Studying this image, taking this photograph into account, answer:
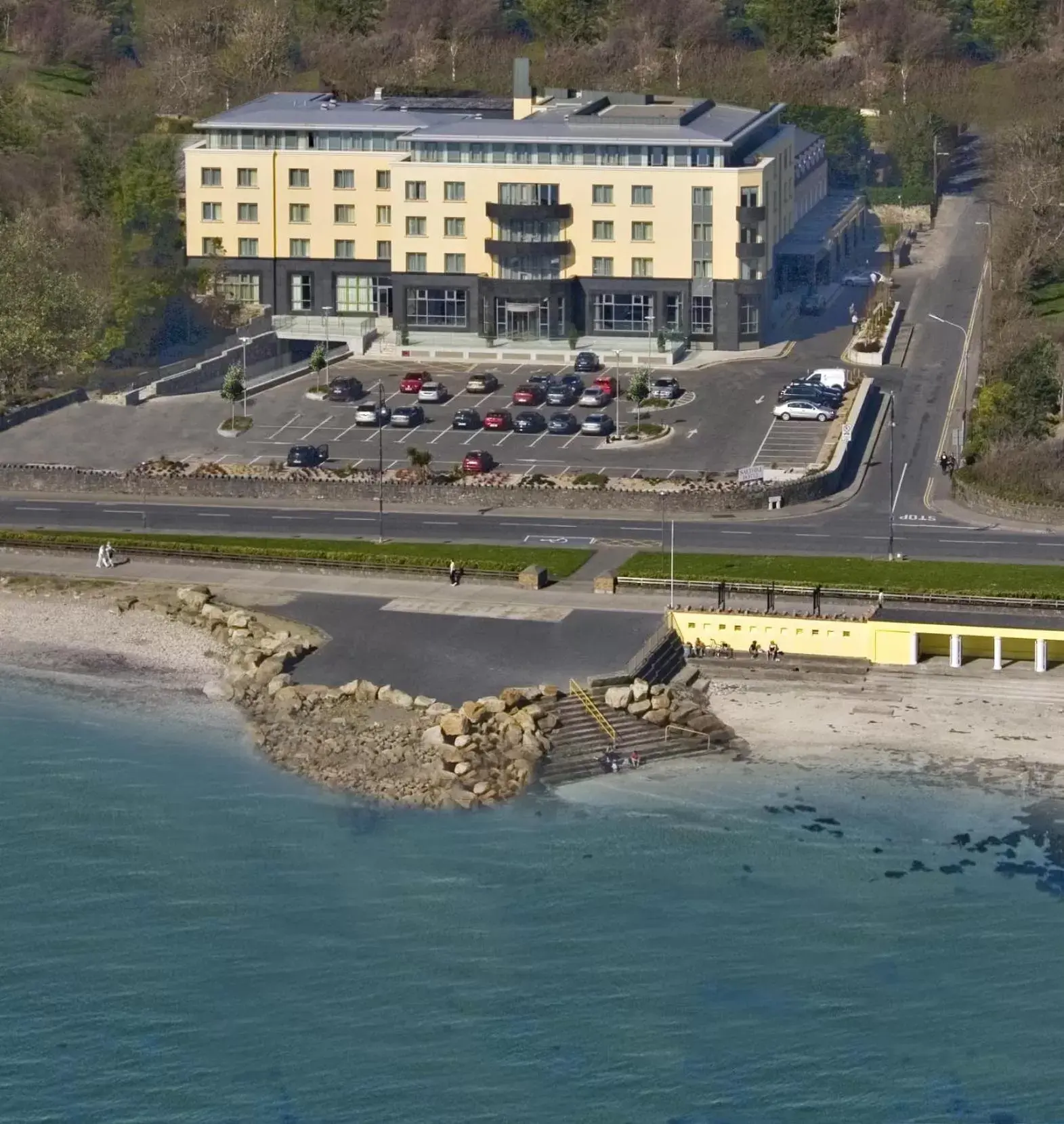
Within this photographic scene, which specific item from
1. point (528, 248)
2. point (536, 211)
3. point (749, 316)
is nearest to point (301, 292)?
point (528, 248)

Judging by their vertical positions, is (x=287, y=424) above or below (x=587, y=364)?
below

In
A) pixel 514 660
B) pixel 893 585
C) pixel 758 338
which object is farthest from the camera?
pixel 758 338

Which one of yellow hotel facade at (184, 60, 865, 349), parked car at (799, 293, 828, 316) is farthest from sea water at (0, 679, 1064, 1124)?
parked car at (799, 293, 828, 316)

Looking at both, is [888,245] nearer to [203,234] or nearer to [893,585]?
[203,234]

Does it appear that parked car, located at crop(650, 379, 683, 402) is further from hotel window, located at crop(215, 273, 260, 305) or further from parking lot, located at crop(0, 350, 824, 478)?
hotel window, located at crop(215, 273, 260, 305)

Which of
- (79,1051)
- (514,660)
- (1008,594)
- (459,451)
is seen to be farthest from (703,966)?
(459,451)

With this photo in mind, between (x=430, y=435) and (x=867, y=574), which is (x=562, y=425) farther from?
(x=867, y=574)

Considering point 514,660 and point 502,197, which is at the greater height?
point 502,197
